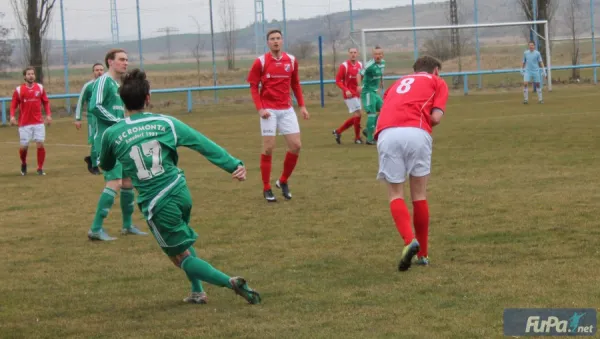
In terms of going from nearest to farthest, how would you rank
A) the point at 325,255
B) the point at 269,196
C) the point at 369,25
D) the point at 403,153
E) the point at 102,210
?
1. the point at 403,153
2. the point at 325,255
3. the point at 102,210
4. the point at 269,196
5. the point at 369,25

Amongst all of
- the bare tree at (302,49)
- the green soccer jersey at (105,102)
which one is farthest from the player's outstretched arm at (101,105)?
the bare tree at (302,49)

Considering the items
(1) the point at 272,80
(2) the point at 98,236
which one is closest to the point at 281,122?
(1) the point at 272,80

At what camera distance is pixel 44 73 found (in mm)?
39406

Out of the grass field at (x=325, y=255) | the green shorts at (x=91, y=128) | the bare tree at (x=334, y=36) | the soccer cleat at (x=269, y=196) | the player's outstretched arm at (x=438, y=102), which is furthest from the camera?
the bare tree at (x=334, y=36)

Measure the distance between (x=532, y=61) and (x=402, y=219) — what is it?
2192 centimetres

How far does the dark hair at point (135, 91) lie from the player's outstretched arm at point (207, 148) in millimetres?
271

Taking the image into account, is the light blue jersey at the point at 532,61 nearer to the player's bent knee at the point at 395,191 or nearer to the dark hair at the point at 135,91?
the player's bent knee at the point at 395,191

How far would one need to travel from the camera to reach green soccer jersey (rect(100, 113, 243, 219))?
6.02m

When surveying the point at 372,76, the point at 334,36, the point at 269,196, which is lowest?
the point at 269,196

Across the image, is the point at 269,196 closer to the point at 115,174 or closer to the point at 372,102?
the point at 115,174

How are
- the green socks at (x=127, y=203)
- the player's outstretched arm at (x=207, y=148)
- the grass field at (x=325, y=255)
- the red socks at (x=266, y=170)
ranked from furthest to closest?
the red socks at (x=266, y=170)
the green socks at (x=127, y=203)
the player's outstretched arm at (x=207, y=148)
the grass field at (x=325, y=255)

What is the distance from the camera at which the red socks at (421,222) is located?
721cm

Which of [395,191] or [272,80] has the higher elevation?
[272,80]

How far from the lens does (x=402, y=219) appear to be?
7.05 meters
